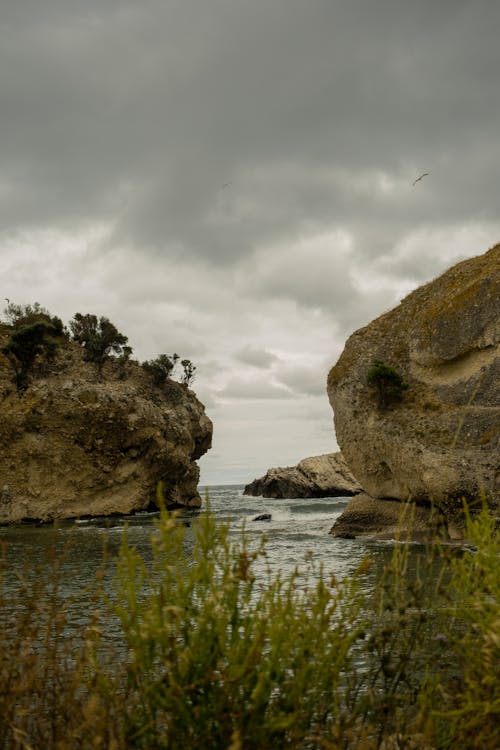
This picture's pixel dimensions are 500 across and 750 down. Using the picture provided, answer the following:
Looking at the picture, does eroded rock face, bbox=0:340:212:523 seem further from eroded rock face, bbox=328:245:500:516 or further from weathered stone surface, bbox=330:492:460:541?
weathered stone surface, bbox=330:492:460:541

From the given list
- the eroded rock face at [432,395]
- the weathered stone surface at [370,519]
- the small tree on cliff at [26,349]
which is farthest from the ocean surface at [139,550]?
the small tree on cliff at [26,349]

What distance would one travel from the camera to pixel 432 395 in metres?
28.8

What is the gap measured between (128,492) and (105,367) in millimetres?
11491

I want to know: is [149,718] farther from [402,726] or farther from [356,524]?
[356,524]

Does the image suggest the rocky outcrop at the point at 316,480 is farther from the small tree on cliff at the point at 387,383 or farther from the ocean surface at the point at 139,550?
the small tree on cliff at the point at 387,383

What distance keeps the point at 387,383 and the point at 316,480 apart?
175 feet

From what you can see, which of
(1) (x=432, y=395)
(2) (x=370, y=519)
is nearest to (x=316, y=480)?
(2) (x=370, y=519)

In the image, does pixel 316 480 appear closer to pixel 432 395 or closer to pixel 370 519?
pixel 370 519

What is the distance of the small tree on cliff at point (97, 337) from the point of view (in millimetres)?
53656

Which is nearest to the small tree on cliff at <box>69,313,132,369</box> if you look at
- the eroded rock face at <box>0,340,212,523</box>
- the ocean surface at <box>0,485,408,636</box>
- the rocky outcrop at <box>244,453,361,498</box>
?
the eroded rock face at <box>0,340,212,523</box>

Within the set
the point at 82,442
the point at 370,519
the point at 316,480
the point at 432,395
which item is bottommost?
the point at 370,519

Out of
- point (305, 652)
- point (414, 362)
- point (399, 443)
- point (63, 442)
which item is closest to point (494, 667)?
point (305, 652)

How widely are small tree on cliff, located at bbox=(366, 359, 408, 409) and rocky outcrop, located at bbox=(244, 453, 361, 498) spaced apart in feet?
173

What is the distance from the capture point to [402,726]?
4.05 meters
